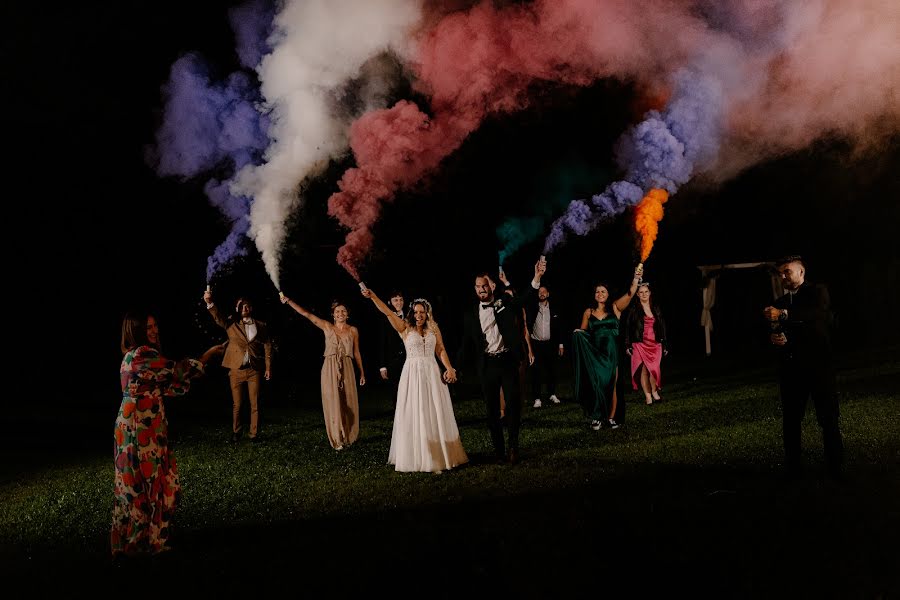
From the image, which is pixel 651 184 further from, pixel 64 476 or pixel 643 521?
pixel 64 476

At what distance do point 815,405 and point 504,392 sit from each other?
3490mm

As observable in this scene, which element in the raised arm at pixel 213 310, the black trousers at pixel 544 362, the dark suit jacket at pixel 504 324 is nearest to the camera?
the dark suit jacket at pixel 504 324

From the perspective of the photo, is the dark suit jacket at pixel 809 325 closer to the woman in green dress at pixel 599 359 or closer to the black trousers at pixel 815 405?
the black trousers at pixel 815 405

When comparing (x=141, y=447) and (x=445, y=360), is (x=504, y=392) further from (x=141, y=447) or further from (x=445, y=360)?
(x=141, y=447)

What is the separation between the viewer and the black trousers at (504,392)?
9492 mm

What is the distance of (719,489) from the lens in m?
7.32

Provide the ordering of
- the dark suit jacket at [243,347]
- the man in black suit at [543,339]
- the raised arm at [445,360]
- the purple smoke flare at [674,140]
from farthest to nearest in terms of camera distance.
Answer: the man in black suit at [543,339], the dark suit jacket at [243,347], the purple smoke flare at [674,140], the raised arm at [445,360]

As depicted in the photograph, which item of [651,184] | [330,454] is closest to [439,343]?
[330,454]

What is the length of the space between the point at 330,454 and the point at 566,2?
793 cm

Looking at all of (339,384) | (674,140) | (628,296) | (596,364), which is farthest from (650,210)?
(339,384)

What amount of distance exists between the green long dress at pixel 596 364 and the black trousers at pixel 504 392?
9.28 ft

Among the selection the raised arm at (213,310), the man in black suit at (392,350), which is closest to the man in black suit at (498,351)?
the raised arm at (213,310)

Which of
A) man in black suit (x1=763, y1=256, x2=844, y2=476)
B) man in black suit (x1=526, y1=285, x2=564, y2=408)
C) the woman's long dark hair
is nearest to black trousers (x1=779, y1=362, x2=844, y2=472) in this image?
man in black suit (x1=763, y1=256, x2=844, y2=476)

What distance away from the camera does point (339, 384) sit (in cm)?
1189
